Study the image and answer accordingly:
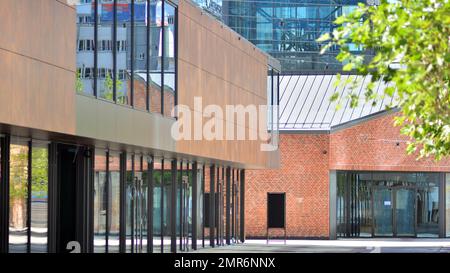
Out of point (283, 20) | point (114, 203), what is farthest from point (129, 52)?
point (283, 20)

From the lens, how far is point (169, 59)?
3014 cm

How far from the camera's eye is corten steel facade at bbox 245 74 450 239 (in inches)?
2023

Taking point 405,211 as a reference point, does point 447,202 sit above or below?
above

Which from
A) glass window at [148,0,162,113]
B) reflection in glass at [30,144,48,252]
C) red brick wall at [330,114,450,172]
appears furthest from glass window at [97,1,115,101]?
red brick wall at [330,114,450,172]

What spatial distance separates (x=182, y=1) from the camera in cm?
3059

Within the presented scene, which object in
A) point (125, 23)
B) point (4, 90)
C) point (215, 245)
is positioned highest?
point (125, 23)

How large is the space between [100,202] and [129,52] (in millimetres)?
3547

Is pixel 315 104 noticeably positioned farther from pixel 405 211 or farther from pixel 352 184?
pixel 405 211

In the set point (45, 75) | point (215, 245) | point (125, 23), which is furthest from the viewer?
point (215, 245)

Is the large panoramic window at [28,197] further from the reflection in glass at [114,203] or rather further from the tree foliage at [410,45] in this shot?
the tree foliage at [410,45]

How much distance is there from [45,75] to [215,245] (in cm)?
1952
